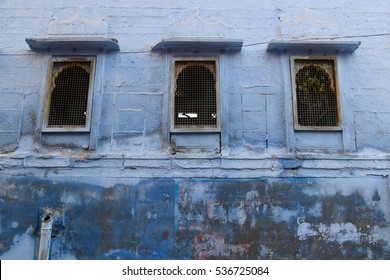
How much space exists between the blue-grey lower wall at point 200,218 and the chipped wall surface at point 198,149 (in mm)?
15

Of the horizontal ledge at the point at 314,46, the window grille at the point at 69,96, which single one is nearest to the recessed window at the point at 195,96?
the horizontal ledge at the point at 314,46

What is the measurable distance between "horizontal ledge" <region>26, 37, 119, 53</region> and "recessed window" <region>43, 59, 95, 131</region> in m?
0.18

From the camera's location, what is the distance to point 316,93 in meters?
6.69

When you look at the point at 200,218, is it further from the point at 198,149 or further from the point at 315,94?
the point at 315,94

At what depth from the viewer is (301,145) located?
254 inches

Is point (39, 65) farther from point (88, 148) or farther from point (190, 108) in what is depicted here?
point (190, 108)

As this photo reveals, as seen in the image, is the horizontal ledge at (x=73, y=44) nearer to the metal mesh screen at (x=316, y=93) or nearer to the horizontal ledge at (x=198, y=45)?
the horizontal ledge at (x=198, y=45)

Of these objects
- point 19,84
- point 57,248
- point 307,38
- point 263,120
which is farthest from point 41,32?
point 307,38

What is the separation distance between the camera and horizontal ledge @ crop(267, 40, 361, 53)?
6613mm

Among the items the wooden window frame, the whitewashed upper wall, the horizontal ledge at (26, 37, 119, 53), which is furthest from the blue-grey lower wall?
the horizontal ledge at (26, 37, 119, 53)

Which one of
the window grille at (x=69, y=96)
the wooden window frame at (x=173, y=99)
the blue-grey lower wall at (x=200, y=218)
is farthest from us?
the window grille at (x=69, y=96)

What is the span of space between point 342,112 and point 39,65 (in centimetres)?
504

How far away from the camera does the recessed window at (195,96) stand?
6512 millimetres

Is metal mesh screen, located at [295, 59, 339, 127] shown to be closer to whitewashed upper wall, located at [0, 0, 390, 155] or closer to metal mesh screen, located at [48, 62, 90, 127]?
whitewashed upper wall, located at [0, 0, 390, 155]
